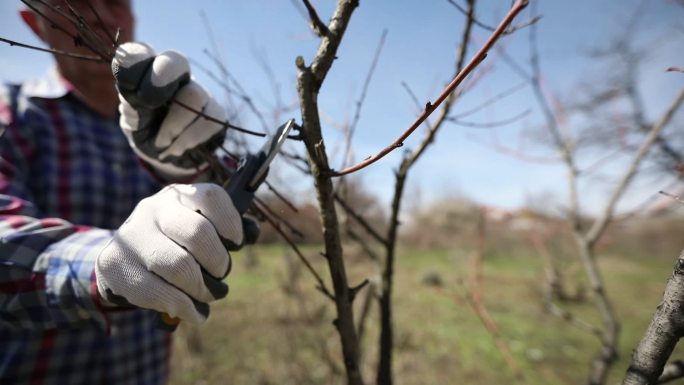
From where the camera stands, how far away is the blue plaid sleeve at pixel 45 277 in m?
0.88

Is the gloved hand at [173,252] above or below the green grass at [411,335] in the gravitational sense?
above

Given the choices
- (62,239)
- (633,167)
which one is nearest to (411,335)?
(633,167)

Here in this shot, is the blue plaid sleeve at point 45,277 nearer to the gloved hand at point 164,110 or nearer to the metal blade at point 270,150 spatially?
the gloved hand at point 164,110

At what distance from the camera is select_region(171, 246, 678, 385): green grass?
409 cm

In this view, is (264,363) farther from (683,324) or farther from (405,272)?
(405,272)

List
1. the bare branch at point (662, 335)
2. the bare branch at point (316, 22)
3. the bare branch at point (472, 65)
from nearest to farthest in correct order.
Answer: the bare branch at point (472, 65) → the bare branch at point (662, 335) → the bare branch at point (316, 22)

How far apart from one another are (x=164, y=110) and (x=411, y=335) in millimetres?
5143

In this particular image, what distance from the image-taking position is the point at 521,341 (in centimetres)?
557

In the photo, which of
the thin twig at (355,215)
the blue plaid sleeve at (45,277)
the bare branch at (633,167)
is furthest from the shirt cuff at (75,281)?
the bare branch at (633,167)

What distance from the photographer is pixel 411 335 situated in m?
5.24

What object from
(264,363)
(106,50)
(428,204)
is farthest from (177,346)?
(428,204)

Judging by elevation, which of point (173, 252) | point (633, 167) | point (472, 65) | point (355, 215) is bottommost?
point (173, 252)

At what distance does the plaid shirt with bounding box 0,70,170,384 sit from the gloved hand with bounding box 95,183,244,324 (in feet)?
0.49

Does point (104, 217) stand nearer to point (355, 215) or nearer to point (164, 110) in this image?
point (164, 110)
